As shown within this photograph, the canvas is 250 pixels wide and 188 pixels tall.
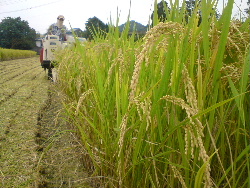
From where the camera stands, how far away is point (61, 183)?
1522 millimetres

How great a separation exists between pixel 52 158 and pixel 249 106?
4.55ft

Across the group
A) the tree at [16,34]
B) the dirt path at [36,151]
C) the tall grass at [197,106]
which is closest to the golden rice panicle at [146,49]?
the tall grass at [197,106]

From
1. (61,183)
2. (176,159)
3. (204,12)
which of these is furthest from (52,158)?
(204,12)

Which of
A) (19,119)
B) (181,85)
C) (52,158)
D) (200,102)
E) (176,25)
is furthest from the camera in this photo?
(19,119)

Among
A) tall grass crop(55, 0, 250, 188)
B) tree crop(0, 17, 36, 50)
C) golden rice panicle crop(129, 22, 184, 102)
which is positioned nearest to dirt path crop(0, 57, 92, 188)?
tall grass crop(55, 0, 250, 188)

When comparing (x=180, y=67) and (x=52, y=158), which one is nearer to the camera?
(x=180, y=67)

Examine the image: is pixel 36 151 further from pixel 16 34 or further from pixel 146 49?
pixel 16 34

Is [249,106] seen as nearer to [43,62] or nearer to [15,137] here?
[15,137]

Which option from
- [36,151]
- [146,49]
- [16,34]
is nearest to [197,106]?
[146,49]

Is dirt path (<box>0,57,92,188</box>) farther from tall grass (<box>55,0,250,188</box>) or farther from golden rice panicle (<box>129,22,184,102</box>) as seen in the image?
golden rice panicle (<box>129,22,184,102</box>)

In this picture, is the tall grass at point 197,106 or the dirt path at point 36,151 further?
the dirt path at point 36,151

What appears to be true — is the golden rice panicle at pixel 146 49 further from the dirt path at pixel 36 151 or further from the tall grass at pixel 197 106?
the dirt path at pixel 36 151

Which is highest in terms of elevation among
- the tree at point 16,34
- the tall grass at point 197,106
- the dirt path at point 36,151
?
the tree at point 16,34

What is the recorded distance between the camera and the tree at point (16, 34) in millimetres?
47131
